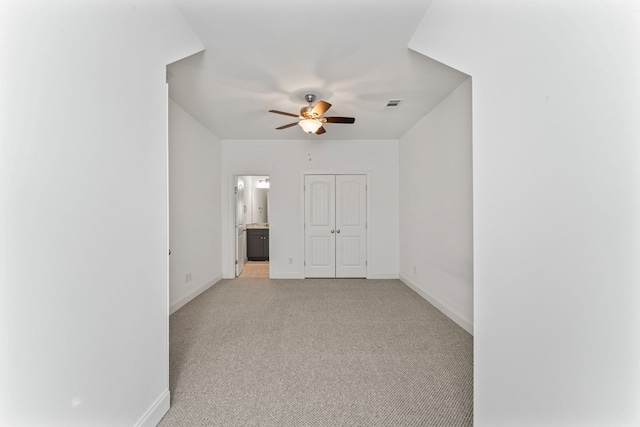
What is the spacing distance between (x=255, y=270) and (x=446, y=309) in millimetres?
3938

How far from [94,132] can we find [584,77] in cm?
187

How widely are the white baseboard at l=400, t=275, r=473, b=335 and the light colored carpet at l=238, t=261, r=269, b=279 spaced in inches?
110

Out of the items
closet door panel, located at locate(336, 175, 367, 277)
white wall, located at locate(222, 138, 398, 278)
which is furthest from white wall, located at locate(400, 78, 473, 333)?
closet door panel, located at locate(336, 175, 367, 277)

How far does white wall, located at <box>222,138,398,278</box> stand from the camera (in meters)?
5.11

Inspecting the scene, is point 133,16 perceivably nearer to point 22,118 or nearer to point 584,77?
point 22,118

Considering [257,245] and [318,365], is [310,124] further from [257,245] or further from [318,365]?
[257,245]

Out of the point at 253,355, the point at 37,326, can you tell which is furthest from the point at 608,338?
the point at 253,355

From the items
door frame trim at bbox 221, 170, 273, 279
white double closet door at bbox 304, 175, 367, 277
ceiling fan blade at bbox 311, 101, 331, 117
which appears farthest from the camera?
white double closet door at bbox 304, 175, 367, 277

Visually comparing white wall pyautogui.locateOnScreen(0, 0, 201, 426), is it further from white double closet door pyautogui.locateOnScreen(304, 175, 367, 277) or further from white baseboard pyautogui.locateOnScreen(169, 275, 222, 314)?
white double closet door pyautogui.locateOnScreen(304, 175, 367, 277)

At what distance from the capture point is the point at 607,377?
0.82 meters

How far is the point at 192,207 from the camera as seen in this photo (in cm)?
397

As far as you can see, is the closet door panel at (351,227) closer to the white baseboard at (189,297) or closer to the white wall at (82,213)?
the white baseboard at (189,297)

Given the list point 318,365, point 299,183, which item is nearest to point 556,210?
point 318,365

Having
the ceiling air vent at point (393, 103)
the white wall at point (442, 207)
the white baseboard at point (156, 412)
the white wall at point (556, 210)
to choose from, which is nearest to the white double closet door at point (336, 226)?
the white wall at point (442, 207)
